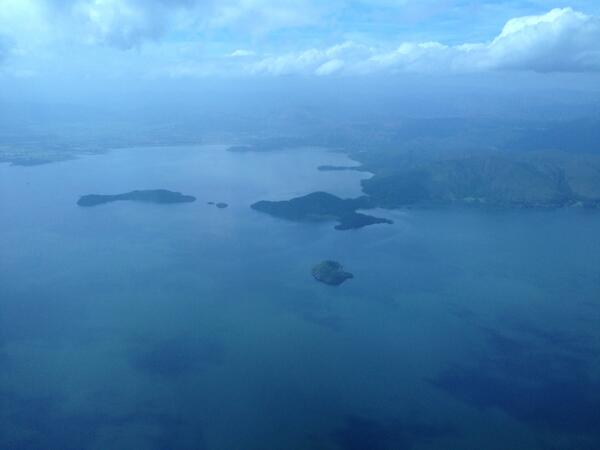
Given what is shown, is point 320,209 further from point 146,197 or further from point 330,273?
point 146,197

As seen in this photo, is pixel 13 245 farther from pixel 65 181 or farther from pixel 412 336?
pixel 412 336

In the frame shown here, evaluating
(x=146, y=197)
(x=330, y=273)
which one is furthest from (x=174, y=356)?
(x=146, y=197)

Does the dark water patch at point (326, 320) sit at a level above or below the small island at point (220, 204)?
above

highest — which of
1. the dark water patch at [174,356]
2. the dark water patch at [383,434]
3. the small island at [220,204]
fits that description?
the dark water patch at [174,356]

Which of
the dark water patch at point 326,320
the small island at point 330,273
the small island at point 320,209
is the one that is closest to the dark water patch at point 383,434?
the dark water patch at point 326,320

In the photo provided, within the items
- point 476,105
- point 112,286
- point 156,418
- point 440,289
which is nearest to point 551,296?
point 440,289

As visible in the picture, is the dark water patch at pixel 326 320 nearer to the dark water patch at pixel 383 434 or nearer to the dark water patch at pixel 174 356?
the dark water patch at pixel 174 356

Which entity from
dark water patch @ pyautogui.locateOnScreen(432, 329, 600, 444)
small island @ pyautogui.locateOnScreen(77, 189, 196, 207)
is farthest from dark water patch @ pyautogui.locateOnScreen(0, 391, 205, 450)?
small island @ pyautogui.locateOnScreen(77, 189, 196, 207)

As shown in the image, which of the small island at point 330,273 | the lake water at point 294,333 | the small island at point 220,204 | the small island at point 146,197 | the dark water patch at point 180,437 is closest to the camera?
the dark water patch at point 180,437
